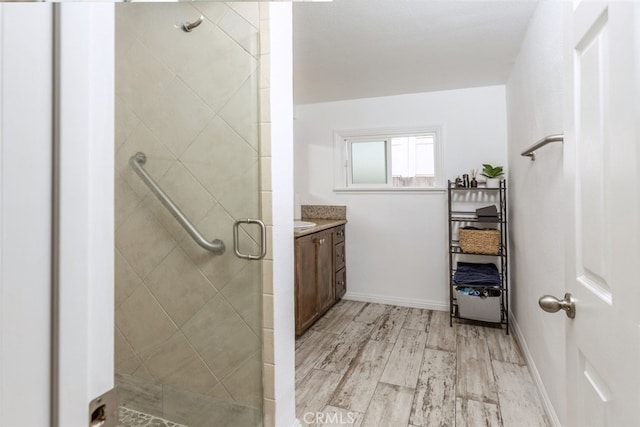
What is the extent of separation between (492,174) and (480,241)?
24.1 inches

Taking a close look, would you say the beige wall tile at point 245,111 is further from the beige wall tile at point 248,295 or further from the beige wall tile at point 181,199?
the beige wall tile at point 248,295

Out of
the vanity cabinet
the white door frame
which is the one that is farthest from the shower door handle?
the vanity cabinet

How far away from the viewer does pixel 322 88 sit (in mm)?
3260

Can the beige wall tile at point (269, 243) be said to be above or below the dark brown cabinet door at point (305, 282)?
above

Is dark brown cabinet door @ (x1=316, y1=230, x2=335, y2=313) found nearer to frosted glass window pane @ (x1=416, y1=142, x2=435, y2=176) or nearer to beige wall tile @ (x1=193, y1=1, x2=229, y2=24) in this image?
frosted glass window pane @ (x1=416, y1=142, x2=435, y2=176)

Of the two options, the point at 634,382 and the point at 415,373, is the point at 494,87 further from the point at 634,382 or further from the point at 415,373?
the point at 634,382

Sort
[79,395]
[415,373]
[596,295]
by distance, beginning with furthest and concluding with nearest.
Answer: [415,373]
[596,295]
[79,395]

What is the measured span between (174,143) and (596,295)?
136 cm

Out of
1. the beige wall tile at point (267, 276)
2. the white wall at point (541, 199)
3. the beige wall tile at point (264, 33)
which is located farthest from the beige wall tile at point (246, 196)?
the white wall at point (541, 199)

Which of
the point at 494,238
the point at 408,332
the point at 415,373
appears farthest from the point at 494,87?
the point at 415,373

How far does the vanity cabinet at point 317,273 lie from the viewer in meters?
2.63

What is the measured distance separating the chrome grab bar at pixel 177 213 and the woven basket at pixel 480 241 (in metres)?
2.33

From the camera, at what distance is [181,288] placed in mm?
1392

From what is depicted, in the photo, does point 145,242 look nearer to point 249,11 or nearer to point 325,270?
point 249,11
